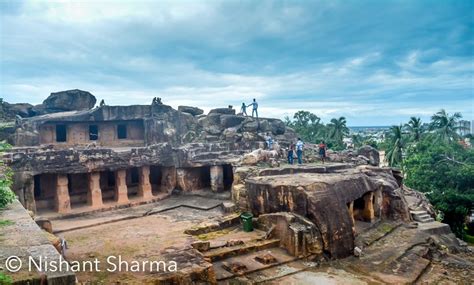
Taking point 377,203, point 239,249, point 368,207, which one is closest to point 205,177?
point 368,207

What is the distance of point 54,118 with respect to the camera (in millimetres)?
23250

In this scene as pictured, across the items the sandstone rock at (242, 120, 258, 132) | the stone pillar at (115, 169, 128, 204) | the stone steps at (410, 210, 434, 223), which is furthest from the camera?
the sandstone rock at (242, 120, 258, 132)

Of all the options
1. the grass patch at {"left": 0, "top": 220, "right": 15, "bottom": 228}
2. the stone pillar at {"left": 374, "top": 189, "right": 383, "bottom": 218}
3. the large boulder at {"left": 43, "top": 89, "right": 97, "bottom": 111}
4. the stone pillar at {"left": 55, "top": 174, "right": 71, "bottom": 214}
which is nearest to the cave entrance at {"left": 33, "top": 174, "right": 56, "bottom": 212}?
the stone pillar at {"left": 55, "top": 174, "right": 71, "bottom": 214}

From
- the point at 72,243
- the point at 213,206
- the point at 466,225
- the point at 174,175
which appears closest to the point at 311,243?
the point at 213,206

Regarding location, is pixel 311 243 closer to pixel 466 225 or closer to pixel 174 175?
pixel 174 175

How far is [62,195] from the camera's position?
16.2 metres

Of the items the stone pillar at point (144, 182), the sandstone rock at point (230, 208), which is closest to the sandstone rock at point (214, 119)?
the stone pillar at point (144, 182)

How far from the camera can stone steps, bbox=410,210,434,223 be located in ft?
55.7

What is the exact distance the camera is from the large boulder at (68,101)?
27438 millimetres

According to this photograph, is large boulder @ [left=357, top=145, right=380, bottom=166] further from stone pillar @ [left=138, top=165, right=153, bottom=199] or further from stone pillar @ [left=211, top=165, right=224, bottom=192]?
stone pillar @ [left=138, top=165, right=153, bottom=199]

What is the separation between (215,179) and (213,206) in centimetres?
245

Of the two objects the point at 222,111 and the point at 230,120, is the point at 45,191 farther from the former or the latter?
the point at 222,111

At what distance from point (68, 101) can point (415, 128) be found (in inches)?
1374

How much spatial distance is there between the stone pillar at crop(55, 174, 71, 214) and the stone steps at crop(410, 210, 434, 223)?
15.4 m
